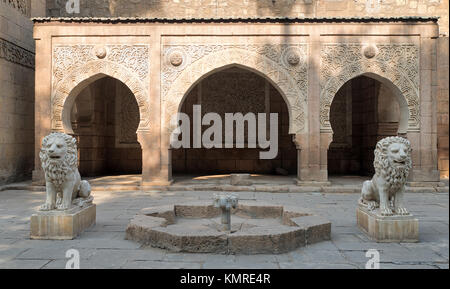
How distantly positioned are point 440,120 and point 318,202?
564 cm

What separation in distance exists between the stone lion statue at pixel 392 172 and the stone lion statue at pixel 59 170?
361 cm

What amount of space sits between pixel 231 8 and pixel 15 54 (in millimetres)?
6700

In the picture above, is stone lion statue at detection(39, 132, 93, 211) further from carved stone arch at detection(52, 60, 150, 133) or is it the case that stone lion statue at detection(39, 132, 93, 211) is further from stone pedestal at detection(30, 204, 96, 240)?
carved stone arch at detection(52, 60, 150, 133)

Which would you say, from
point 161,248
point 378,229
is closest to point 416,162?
point 378,229

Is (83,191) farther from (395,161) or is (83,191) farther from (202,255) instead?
(395,161)


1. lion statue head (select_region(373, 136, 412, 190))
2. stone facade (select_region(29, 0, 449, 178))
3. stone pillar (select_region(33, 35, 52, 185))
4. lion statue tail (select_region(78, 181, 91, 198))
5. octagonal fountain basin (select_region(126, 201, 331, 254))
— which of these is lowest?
octagonal fountain basin (select_region(126, 201, 331, 254))

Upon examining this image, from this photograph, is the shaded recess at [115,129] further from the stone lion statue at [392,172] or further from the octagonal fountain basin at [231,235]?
the stone lion statue at [392,172]

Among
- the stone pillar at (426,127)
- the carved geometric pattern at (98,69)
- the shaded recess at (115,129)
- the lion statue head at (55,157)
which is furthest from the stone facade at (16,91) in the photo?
the stone pillar at (426,127)

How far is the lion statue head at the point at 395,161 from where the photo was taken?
3900mm

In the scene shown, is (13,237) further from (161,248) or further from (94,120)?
(94,120)

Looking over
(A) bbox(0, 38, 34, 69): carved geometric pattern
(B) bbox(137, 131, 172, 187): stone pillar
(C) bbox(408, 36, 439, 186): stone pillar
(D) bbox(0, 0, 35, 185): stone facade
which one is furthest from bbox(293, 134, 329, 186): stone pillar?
(A) bbox(0, 38, 34, 69): carved geometric pattern

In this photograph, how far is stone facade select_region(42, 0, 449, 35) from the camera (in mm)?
11828

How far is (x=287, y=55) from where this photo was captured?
28.1 ft

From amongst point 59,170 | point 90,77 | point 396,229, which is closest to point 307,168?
point 396,229
